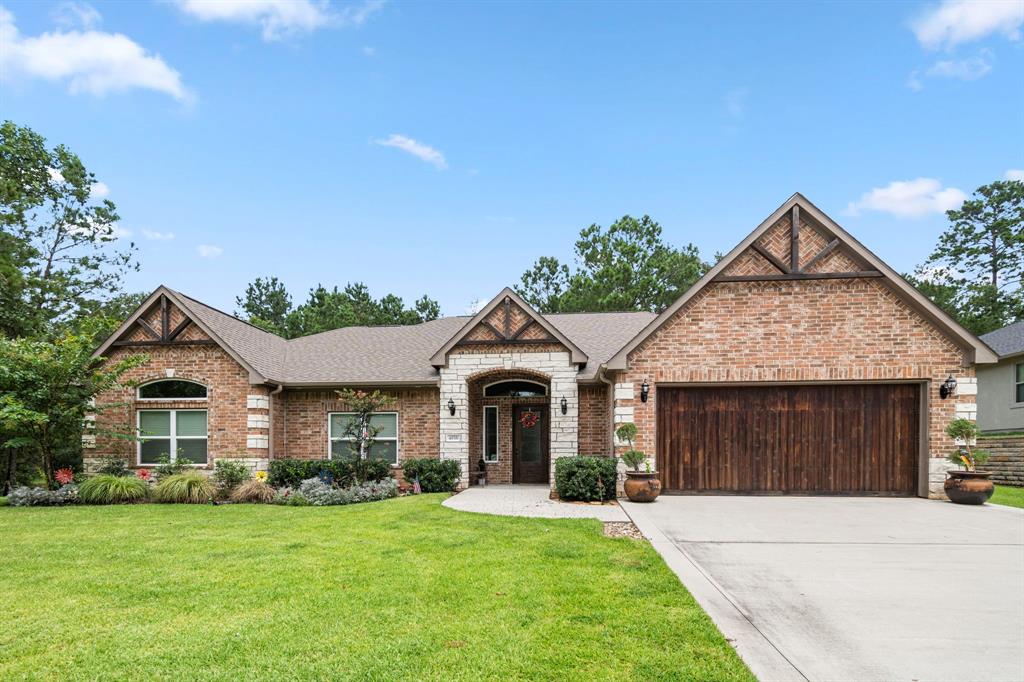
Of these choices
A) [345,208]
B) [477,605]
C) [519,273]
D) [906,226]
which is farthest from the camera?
[519,273]

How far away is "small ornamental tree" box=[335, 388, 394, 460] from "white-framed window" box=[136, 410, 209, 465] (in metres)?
3.83

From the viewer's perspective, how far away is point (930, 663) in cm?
381

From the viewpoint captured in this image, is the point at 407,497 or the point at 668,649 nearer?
the point at 668,649

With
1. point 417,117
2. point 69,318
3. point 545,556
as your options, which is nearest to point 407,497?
point 545,556

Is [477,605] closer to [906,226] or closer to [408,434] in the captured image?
[408,434]

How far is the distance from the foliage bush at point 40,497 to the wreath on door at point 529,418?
11121 millimetres

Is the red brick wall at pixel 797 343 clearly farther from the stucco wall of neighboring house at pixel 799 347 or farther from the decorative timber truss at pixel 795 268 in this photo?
the decorative timber truss at pixel 795 268

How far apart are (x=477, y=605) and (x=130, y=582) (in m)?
4.03

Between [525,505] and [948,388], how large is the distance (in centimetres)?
932

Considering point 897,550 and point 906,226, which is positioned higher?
point 906,226

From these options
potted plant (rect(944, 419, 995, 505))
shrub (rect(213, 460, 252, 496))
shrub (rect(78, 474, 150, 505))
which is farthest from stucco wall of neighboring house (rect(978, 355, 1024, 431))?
shrub (rect(78, 474, 150, 505))

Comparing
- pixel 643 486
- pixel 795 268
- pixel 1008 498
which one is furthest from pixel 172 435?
pixel 1008 498

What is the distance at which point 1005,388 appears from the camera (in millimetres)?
20453

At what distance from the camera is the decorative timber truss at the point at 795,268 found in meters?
11.7
